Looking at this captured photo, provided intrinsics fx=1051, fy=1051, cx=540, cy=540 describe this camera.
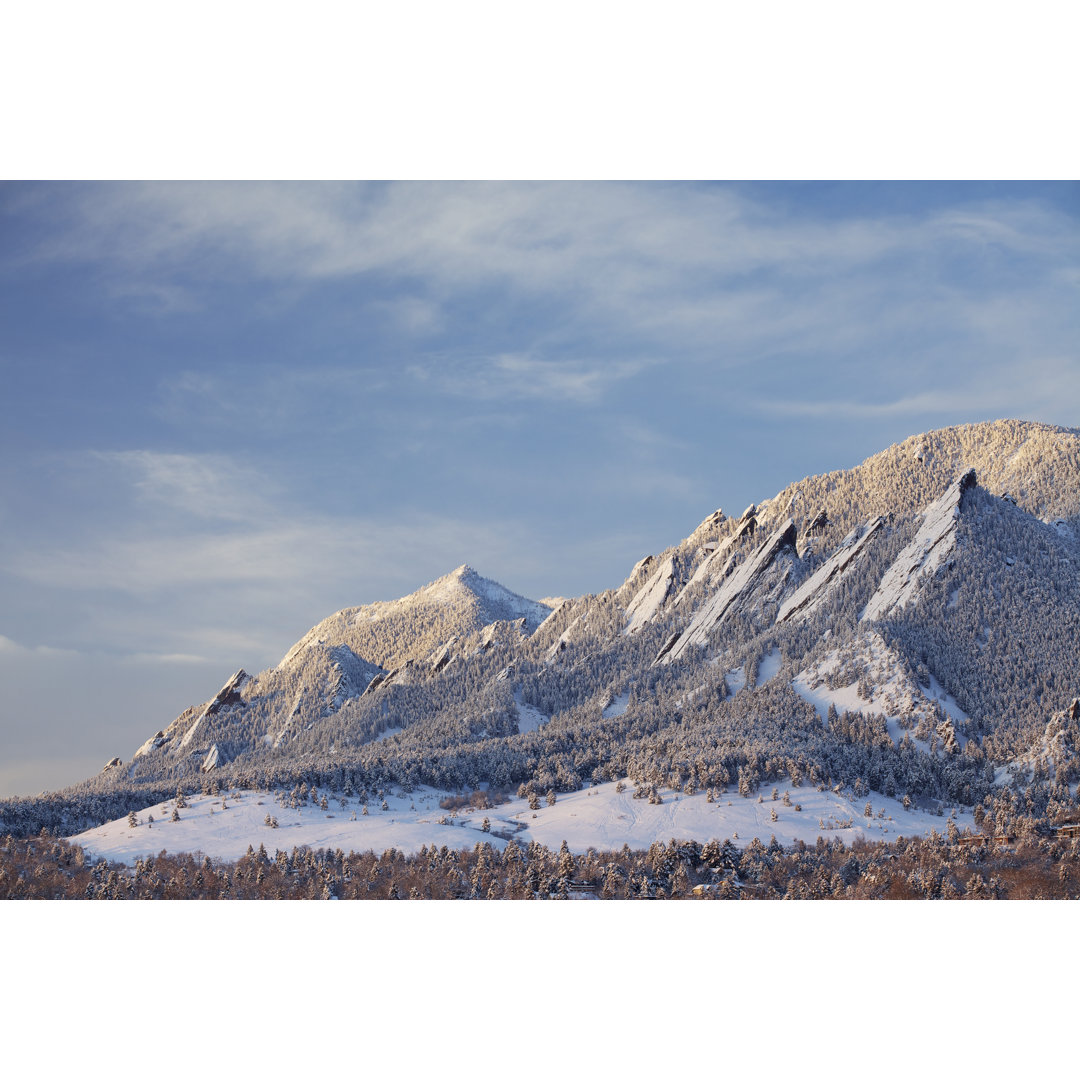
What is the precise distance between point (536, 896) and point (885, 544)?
130791 mm

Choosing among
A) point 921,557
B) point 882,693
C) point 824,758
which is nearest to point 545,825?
point 824,758

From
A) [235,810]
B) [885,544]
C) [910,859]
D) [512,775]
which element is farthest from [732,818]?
[885,544]

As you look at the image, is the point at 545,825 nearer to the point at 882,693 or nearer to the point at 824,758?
the point at 824,758

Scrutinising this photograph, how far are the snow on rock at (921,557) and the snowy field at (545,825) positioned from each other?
5709 centimetres

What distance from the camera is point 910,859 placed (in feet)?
303

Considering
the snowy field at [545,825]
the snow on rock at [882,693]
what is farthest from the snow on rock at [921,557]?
the snowy field at [545,825]

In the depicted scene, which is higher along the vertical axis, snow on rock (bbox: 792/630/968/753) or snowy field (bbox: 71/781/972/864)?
snow on rock (bbox: 792/630/968/753)

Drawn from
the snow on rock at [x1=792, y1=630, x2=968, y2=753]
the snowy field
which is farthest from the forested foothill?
the snowy field

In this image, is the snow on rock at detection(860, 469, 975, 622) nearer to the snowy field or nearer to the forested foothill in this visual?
the forested foothill

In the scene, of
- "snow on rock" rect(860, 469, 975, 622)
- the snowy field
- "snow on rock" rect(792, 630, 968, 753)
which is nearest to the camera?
the snowy field

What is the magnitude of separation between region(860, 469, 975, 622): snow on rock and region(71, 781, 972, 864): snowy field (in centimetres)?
5709

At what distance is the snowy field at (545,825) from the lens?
110 metres

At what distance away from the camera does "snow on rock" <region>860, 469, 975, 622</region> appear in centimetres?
17350

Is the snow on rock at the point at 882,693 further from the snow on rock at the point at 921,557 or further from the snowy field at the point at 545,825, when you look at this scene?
the snowy field at the point at 545,825
